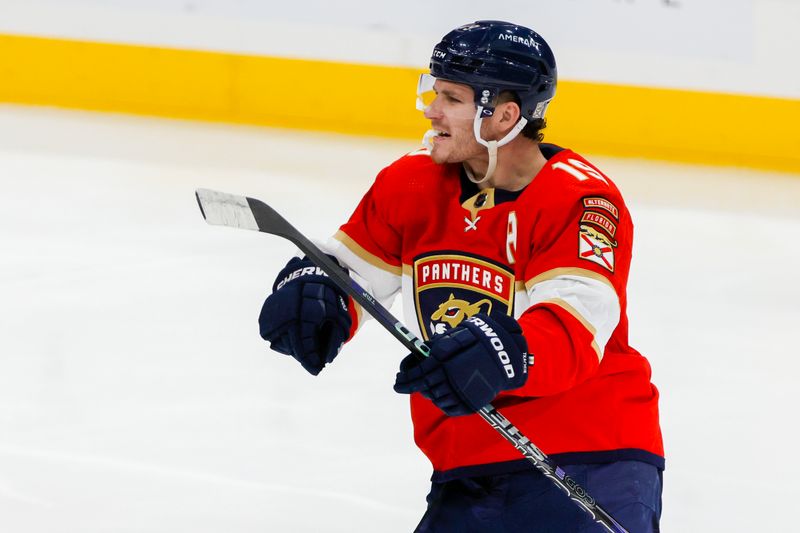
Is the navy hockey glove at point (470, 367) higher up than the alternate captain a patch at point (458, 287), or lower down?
lower down

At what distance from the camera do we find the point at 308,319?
2047 millimetres

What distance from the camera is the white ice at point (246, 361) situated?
3.02 metres

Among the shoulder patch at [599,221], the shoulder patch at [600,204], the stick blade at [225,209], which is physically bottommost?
the stick blade at [225,209]

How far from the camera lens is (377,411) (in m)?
3.44

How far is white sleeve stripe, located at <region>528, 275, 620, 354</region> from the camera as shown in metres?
1.83

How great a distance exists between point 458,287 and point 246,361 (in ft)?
5.90

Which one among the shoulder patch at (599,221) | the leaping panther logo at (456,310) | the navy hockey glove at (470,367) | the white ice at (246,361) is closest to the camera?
the navy hockey glove at (470,367)

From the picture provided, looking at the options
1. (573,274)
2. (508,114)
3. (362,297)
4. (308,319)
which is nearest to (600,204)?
(573,274)

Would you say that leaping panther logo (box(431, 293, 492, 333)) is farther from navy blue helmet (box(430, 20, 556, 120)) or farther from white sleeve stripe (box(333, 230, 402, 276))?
navy blue helmet (box(430, 20, 556, 120))

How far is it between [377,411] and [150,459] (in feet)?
2.07

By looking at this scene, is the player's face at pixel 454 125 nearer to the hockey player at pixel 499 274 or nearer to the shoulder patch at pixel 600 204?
the hockey player at pixel 499 274

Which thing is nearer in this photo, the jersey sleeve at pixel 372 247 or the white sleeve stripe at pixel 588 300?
the white sleeve stripe at pixel 588 300

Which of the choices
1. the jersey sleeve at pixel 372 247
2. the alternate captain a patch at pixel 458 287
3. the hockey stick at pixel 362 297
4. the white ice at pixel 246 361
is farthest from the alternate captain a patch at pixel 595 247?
the white ice at pixel 246 361

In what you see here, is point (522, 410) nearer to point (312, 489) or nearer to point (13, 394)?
point (312, 489)
